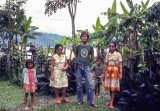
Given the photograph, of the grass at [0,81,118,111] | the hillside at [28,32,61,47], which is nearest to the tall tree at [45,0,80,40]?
the hillside at [28,32,61,47]

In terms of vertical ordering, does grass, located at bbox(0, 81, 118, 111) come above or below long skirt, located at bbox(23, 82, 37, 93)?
below

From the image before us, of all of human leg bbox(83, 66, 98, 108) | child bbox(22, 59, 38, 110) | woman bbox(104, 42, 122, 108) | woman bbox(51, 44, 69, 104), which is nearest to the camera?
woman bbox(104, 42, 122, 108)

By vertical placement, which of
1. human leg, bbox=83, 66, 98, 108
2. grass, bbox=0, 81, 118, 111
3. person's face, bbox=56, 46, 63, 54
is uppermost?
person's face, bbox=56, 46, 63, 54

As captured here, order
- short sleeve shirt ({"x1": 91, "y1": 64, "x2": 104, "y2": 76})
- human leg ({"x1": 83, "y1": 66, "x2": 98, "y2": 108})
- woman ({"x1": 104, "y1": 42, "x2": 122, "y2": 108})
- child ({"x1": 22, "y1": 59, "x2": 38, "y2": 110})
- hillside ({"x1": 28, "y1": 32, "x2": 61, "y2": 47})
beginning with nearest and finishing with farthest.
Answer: woman ({"x1": 104, "y1": 42, "x2": 122, "y2": 108})
human leg ({"x1": 83, "y1": 66, "x2": 98, "y2": 108})
child ({"x1": 22, "y1": 59, "x2": 38, "y2": 110})
short sleeve shirt ({"x1": 91, "y1": 64, "x2": 104, "y2": 76})
hillside ({"x1": 28, "y1": 32, "x2": 61, "y2": 47})

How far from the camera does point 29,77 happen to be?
8359mm

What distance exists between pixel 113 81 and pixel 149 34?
6.42 feet

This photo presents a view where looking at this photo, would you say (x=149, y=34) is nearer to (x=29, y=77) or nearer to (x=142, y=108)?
(x=142, y=108)

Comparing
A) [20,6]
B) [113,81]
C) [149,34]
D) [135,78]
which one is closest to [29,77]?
[113,81]

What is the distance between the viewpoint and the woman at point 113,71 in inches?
312

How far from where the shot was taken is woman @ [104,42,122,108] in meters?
7.93

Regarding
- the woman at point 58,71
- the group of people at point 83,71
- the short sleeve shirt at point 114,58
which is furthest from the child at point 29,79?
the short sleeve shirt at point 114,58

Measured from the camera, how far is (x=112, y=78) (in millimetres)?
8000

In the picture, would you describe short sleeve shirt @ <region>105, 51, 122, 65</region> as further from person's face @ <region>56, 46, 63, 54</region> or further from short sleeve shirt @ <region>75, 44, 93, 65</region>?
person's face @ <region>56, 46, 63, 54</region>

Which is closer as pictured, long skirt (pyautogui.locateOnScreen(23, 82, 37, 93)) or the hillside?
long skirt (pyautogui.locateOnScreen(23, 82, 37, 93))
